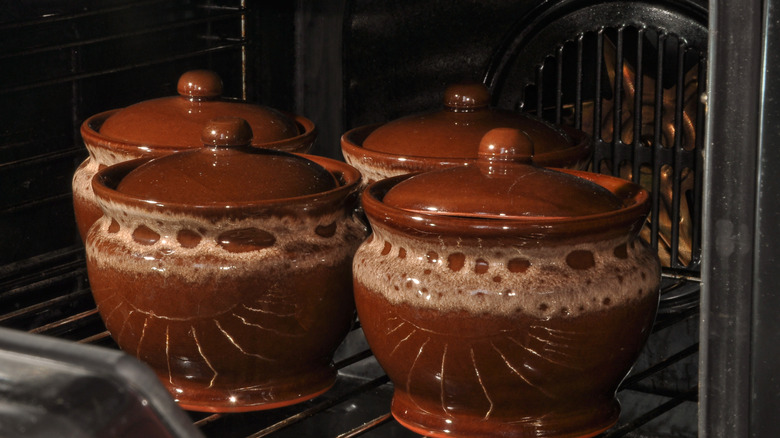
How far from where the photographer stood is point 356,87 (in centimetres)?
107

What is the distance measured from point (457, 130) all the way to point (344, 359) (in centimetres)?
27

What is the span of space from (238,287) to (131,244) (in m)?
0.08

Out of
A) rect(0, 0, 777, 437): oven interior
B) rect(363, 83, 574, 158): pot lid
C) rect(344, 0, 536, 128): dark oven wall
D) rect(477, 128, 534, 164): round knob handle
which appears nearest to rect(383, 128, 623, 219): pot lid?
rect(477, 128, 534, 164): round knob handle

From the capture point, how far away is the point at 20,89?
87cm

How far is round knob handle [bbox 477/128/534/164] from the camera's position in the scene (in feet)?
2.05

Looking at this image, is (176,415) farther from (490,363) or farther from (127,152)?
(127,152)

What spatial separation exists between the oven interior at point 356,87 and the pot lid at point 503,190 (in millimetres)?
246

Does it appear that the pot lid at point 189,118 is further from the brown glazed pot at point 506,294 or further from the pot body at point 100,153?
the brown glazed pot at point 506,294

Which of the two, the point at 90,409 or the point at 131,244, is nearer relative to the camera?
the point at 90,409

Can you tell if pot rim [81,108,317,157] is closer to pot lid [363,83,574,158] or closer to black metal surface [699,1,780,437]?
pot lid [363,83,574,158]

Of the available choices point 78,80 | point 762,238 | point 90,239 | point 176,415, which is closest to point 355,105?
point 78,80

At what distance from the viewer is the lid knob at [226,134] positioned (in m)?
0.68

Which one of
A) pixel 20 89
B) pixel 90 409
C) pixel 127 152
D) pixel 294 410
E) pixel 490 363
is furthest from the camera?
pixel 294 410

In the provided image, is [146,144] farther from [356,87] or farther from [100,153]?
[356,87]
